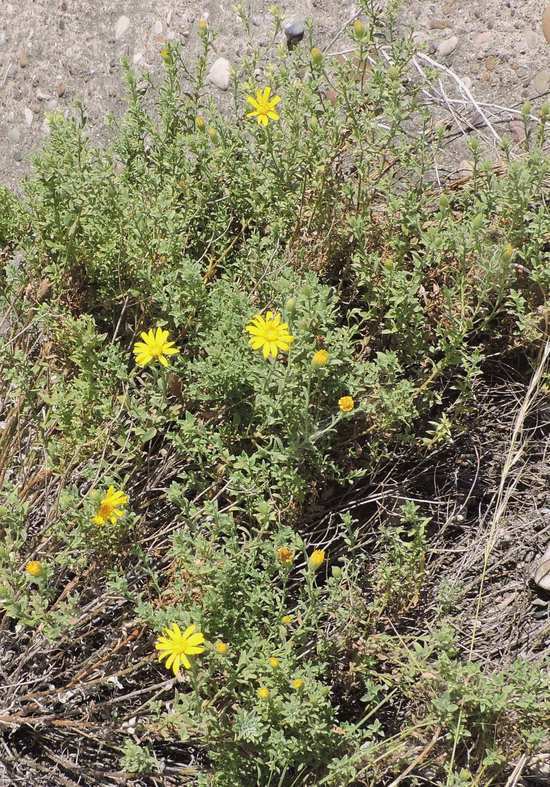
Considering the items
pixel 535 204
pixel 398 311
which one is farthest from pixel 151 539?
pixel 535 204

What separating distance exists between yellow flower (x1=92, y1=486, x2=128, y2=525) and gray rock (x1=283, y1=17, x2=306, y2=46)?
7.86 feet

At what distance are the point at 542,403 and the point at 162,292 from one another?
5.12 ft

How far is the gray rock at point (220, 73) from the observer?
407 cm

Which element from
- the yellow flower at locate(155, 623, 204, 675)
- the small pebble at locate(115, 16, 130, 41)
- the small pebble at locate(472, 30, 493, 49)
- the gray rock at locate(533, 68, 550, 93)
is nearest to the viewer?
the yellow flower at locate(155, 623, 204, 675)

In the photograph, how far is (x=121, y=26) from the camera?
443 cm

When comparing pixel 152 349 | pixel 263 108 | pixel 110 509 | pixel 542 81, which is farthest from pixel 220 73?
pixel 110 509

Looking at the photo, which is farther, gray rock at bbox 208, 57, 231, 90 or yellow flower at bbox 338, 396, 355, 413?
gray rock at bbox 208, 57, 231, 90

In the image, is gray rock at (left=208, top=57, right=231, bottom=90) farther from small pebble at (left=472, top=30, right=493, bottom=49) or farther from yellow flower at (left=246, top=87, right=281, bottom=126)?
small pebble at (left=472, top=30, right=493, bottom=49)

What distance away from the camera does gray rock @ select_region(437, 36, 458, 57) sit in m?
3.82

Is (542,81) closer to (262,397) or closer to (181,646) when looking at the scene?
(262,397)

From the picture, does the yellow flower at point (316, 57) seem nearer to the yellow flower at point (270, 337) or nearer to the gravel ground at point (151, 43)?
the gravel ground at point (151, 43)

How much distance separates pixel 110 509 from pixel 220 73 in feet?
7.75

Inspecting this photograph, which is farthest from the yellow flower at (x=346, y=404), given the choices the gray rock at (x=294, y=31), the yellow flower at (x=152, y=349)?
the gray rock at (x=294, y=31)

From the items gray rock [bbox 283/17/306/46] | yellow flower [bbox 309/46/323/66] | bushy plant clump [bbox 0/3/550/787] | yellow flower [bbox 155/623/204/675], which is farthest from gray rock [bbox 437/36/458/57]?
yellow flower [bbox 155/623/204/675]
